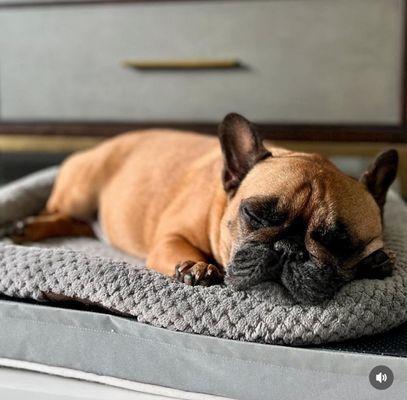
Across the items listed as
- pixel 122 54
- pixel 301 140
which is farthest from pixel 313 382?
pixel 122 54

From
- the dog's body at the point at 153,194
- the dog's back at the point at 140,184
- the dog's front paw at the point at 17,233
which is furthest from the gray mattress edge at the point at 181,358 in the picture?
the dog's front paw at the point at 17,233

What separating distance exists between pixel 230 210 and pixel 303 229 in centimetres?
20

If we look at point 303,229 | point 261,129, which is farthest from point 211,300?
point 261,129

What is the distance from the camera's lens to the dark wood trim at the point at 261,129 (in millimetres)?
2586

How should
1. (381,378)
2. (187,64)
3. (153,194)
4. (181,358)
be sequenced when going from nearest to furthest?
(381,378) < (181,358) < (153,194) < (187,64)

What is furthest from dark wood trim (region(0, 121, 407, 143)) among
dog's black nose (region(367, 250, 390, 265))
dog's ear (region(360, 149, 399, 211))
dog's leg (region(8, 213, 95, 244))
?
dog's black nose (region(367, 250, 390, 265))

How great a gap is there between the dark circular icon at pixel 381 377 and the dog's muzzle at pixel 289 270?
0.16 metres

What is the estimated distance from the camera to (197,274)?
4.64 feet

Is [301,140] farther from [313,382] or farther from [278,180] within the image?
[313,382]

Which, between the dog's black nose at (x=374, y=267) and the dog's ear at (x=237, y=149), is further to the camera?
the dog's ear at (x=237, y=149)

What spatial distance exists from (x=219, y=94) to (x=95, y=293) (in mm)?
1423

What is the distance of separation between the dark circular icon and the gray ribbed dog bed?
0.08m

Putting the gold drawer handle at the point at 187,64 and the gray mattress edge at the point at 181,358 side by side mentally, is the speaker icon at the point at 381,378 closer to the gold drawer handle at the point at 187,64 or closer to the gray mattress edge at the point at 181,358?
the gray mattress edge at the point at 181,358

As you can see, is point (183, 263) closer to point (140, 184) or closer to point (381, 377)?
point (381, 377)
